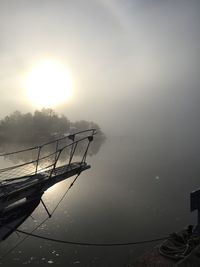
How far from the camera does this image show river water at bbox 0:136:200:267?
22.5 meters

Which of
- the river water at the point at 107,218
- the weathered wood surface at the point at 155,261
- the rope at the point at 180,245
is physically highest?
the rope at the point at 180,245

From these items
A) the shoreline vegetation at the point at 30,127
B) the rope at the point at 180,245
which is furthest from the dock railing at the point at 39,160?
the shoreline vegetation at the point at 30,127

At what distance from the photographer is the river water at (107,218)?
885 inches

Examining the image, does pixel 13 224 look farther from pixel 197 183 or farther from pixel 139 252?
pixel 197 183

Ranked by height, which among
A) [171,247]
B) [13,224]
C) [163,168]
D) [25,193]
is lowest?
[163,168]

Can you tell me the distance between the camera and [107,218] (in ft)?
103

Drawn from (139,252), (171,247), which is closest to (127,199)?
(139,252)

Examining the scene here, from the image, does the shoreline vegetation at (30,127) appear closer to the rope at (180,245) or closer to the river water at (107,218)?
the river water at (107,218)

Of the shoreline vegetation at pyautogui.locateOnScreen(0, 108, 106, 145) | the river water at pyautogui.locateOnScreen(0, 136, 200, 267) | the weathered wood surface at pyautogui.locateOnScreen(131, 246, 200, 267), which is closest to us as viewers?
the weathered wood surface at pyautogui.locateOnScreen(131, 246, 200, 267)

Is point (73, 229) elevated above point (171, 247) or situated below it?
below

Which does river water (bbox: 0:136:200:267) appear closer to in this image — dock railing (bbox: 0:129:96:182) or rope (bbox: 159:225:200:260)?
dock railing (bbox: 0:129:96:182)

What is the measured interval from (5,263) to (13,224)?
9.81 m

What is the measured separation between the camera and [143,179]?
176ft

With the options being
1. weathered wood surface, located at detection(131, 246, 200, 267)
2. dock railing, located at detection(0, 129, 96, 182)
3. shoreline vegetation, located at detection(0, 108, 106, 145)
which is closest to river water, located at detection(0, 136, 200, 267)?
dock railing, located at detection(0, 129, 96, 182)
